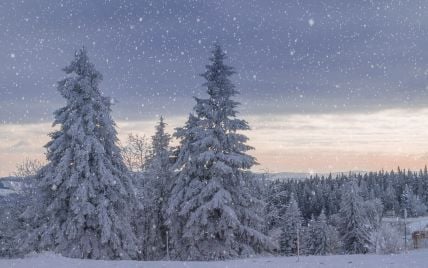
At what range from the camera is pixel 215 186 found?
26.4 m

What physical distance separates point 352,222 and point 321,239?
31.3ft

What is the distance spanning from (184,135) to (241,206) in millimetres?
5512

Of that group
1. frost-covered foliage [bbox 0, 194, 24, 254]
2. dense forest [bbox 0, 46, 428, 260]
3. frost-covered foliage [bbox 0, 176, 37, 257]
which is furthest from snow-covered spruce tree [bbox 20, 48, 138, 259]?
frost-covered foliage [bbox 0, 194, 24, 254]

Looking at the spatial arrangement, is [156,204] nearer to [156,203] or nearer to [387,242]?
[156,203]

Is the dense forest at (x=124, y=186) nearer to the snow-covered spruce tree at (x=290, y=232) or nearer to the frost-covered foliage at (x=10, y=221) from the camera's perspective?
the frost-covered foliage at (x=10, y=221)

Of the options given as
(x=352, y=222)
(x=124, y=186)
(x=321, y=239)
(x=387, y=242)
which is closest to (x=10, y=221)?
(x=124, y=186)

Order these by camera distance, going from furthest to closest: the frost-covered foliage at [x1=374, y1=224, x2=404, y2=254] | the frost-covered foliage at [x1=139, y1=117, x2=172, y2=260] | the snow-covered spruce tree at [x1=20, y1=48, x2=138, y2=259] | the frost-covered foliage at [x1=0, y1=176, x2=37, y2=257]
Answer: the frost-covered foliage at [x1=0, y1=176, x2=37, y2=257] → the frost-covered foliage at [x1=139, y1=117, x2=172, y2=260] → the snow-covered spruce tree at [x1=20, y1=48, x2=138, y2=259] → the frost-covered foliage at [x1=374, y1=224, x2=404, y2=254]

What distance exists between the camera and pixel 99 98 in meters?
27.3

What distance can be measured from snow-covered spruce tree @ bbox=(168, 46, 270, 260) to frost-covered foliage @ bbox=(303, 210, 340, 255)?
3757cm

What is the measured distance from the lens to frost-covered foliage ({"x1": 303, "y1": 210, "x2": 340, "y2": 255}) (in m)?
64.6

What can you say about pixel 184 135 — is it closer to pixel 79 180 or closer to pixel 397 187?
pixel 79 180

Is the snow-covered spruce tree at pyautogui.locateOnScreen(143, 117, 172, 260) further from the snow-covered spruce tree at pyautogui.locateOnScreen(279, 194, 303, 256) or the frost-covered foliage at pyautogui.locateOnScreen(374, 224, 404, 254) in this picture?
the snow-covered spruce tree at pyautogui.locateOnScreen(279, 194, 303, 256)

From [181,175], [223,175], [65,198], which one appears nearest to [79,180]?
[65,198]

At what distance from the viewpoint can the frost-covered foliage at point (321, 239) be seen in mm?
64625
